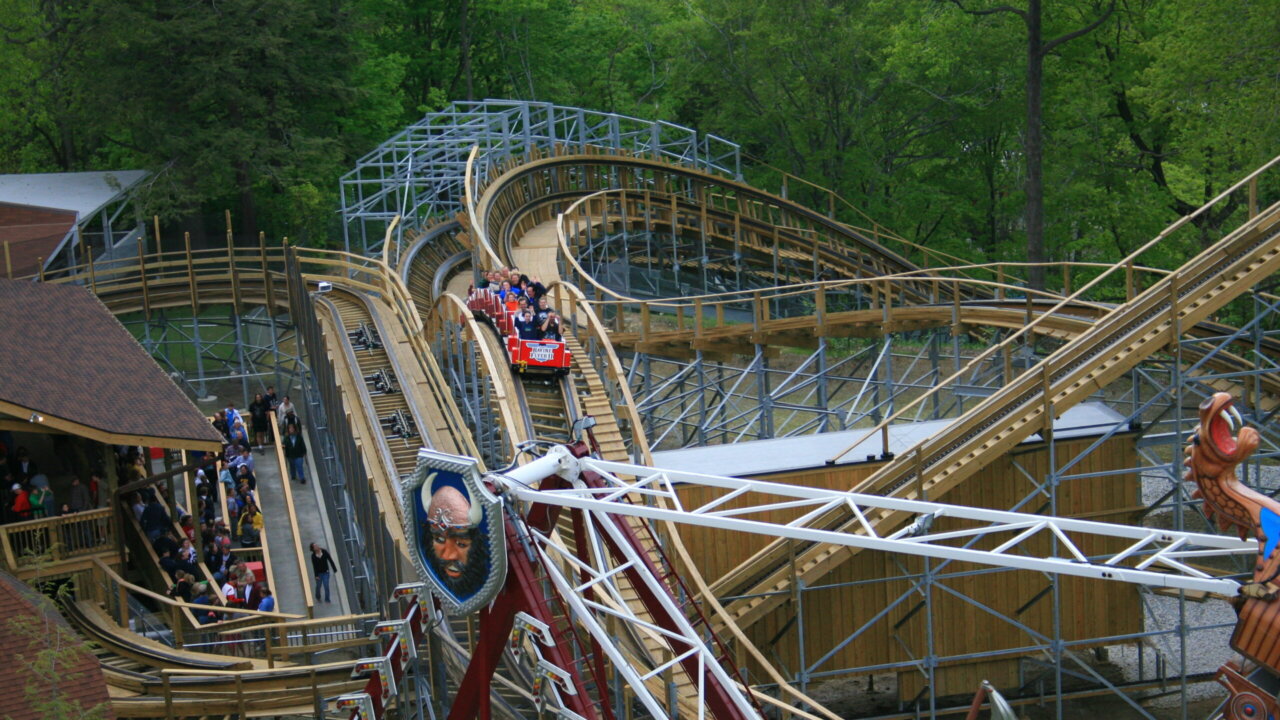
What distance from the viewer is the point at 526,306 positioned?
2214 cm

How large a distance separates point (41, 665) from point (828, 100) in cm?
3762

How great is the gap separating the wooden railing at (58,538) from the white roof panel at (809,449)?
26.3 feet

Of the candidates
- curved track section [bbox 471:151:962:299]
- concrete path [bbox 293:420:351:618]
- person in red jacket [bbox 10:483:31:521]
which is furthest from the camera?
curved track section [bbox 471:151:962:299]

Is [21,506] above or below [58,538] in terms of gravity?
above

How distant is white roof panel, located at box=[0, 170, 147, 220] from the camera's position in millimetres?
39594

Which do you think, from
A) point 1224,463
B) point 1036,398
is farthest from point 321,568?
point 1224,463

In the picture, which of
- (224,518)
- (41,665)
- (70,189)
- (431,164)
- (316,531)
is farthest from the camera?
(70,189)

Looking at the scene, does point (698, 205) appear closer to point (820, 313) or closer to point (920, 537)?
point (820, 313)

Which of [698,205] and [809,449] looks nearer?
[809,449]

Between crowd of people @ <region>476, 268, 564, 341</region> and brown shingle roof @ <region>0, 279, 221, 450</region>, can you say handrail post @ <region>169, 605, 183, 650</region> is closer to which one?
brown shingle roof @ <region>0, 279, 221, 450</region>

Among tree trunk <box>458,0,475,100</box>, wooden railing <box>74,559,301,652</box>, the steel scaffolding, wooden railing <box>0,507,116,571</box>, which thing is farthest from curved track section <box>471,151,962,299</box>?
wooden railing <box>74,559,301,652</box>

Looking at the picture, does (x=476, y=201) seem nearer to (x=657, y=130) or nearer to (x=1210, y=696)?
(x=657, y=130)

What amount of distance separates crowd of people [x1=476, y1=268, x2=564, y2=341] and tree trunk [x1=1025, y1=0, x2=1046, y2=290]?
18443 millimetres

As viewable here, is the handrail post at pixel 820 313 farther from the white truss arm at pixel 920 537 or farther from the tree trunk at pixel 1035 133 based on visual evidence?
the tree trunk at pixel 1035 133
